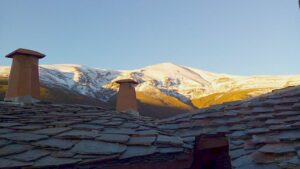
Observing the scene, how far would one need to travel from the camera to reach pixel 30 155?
3.57 m

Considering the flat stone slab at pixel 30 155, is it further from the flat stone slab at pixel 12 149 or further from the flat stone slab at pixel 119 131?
the flat stone slab at pixel 119 131

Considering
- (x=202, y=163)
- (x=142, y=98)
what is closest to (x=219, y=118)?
(x=202, y=163)

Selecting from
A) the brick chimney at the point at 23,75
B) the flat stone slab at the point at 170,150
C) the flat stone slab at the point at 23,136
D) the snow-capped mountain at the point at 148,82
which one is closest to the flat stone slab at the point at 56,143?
the flat stone slab at the point at 23,136

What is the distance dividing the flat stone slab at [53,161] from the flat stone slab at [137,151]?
65 centimetres

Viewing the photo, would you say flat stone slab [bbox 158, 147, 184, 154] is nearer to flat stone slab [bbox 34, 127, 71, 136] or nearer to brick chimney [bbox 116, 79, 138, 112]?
flat stone slab [bbox 34, 127, 71, 136]

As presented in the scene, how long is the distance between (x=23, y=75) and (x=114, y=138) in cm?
356

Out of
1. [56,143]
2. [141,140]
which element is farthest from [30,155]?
[141,140]

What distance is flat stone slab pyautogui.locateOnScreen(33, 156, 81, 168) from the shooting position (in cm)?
339

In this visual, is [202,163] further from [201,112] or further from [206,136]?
[201,112]

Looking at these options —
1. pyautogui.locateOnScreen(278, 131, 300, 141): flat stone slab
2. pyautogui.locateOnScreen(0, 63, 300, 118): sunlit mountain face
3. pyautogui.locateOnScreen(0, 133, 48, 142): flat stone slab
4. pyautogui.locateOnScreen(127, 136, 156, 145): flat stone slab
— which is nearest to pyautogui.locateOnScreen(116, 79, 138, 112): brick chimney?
pyautogui.locateOnScreen(127, 136, 156, 145): flat stone slab

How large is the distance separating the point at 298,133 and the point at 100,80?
34.1m

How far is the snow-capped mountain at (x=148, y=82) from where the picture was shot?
31062 millimetres

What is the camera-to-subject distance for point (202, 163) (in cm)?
548

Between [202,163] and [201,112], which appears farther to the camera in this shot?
[201,112]
